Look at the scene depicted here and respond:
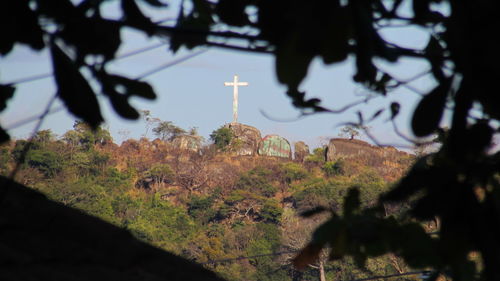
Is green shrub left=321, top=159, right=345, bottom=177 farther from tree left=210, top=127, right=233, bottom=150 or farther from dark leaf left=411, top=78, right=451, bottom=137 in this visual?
dark leaf left=411, top=78, right=451, bottom=137

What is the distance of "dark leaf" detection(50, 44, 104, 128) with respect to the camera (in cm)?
73

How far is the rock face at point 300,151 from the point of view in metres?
33.4

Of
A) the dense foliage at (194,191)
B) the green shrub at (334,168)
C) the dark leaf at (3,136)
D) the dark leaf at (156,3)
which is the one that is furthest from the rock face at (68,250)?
the green shrub at (334,168)

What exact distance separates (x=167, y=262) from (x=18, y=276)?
25cm

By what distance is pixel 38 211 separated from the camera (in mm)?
935

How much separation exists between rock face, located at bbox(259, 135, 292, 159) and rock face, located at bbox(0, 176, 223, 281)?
31.3 metres

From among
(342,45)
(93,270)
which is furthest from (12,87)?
(342,45)

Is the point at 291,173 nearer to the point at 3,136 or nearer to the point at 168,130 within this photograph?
the point at 168,130

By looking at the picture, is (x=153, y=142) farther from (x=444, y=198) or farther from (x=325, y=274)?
(x=444, y=198)

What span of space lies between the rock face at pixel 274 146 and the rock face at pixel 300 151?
616 mm

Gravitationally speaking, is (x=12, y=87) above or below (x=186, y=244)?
below

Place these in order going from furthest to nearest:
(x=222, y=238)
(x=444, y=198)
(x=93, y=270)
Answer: (x=222, y=238) < (x=93, y=270) < (x=444, y=198)

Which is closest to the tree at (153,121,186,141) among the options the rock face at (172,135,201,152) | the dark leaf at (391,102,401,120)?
the rock face at (172,135,201,152)

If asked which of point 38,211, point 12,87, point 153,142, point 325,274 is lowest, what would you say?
point 38,211
